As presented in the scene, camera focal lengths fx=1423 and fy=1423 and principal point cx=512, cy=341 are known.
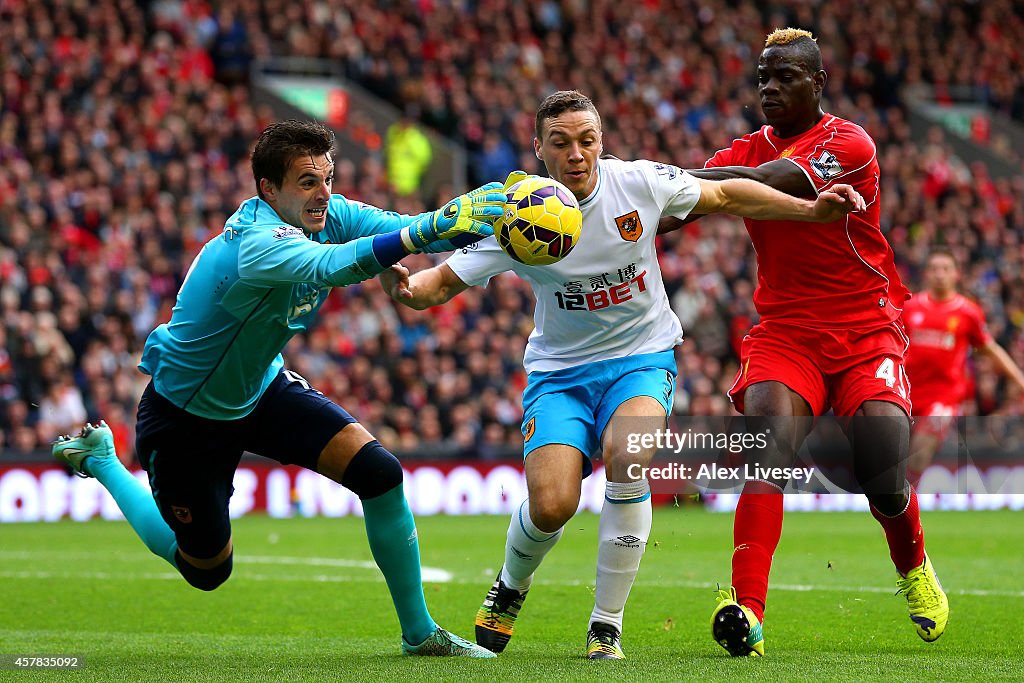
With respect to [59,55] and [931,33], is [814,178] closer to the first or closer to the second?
[59,55]

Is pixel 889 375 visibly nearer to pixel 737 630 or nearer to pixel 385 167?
pixel 737 630

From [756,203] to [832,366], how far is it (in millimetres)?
883

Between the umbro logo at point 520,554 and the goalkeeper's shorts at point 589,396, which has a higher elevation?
the goalkeeper's shorts at point 589,396

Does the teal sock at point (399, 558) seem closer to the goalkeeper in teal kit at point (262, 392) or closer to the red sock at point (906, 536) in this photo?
the goalkeeper in teal kit at point (262, 392)

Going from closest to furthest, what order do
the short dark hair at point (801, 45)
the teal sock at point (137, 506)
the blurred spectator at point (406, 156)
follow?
the short dark hair at point (801, 45)
the teal sock at point (137, 506)
the blurred spectator at point (406, 156)

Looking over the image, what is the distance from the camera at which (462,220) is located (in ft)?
17.3

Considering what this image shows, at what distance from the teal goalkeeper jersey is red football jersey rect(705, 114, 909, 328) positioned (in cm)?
180

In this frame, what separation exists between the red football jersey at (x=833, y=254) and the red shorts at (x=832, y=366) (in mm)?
67

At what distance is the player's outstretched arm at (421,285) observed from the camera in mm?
5840

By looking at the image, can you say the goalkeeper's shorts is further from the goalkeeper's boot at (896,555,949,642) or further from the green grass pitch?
the goalkeeper's boot at (896,555,949,642)

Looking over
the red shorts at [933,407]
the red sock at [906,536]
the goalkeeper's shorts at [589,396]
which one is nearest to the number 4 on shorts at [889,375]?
the red sock at [906,536]

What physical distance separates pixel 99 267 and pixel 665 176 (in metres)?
11.9

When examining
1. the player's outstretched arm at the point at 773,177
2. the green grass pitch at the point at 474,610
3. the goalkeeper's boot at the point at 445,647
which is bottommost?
the green grass pitch at the point at 474,610

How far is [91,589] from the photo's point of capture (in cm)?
935
